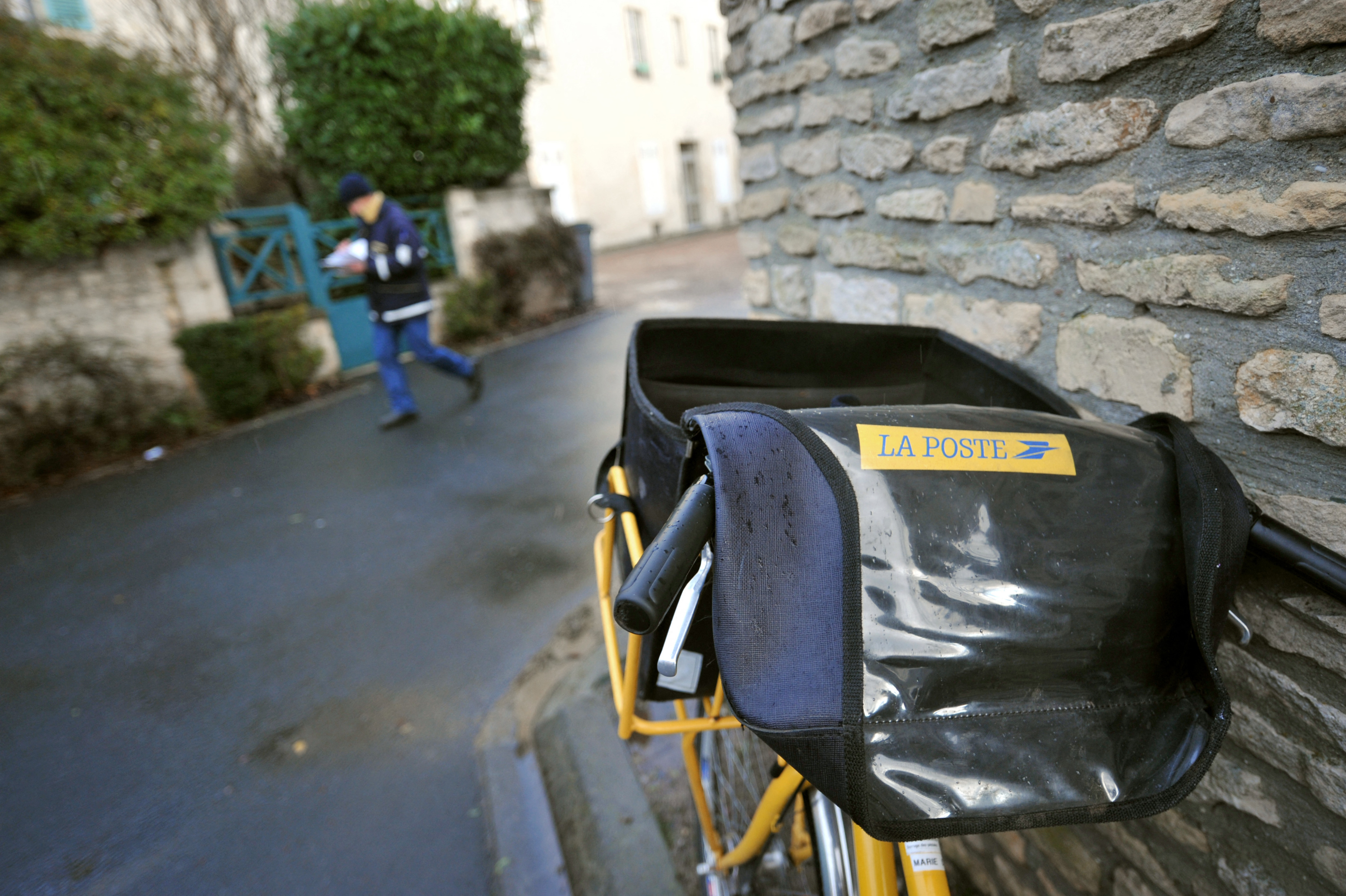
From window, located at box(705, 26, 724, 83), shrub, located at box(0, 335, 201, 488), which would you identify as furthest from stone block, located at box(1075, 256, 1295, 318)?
window, located at box(705, 26, 724, 83)

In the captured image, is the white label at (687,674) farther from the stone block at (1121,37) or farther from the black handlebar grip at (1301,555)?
the stone block at (1121,37)

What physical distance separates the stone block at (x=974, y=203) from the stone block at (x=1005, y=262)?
2.7 inches

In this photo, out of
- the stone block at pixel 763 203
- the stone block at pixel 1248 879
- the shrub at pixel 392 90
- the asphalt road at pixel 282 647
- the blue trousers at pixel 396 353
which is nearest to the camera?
the stone block at pixel 1248 879

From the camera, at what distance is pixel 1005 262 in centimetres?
183

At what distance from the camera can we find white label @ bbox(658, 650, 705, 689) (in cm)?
128

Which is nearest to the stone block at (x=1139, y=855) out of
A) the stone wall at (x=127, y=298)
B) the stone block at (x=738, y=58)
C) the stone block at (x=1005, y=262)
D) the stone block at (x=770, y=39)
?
the stone block at (x=1005, y=262)

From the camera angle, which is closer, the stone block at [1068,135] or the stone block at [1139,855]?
the stone block at [1068,135]

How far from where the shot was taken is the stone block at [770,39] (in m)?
2.51

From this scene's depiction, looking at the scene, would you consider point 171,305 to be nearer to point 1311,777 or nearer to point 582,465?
point 582,465

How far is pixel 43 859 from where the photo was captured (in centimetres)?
231

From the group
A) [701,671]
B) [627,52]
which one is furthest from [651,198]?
[701,671]

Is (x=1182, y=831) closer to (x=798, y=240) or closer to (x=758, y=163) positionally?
(x=798, y=240)

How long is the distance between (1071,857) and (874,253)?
182cm

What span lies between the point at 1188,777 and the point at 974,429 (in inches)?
19.5
